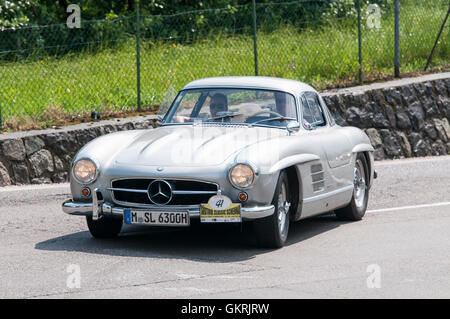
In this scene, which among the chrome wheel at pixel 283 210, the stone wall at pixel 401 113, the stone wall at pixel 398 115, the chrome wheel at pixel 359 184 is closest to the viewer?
the chrome wheel at pixel 283 210

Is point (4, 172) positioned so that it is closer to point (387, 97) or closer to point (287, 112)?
point (287, 112)

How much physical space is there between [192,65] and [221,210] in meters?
9.17

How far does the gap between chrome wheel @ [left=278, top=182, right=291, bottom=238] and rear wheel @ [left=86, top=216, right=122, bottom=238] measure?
146cm

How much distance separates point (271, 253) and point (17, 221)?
3.09 metres

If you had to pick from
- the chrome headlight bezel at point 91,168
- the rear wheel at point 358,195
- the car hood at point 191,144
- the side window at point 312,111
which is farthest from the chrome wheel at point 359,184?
the chrome headlight bezel at point 91,168

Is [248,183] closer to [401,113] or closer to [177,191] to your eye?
[177,191]

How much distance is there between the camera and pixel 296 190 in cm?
790

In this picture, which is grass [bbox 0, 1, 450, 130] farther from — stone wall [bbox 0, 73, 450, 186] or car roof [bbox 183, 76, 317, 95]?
car roof [bbox 183, 76, 317, 95]

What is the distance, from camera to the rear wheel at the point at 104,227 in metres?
7.97

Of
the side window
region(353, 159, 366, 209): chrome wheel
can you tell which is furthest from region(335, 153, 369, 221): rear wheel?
the side window

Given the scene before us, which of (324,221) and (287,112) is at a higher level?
(287,112)

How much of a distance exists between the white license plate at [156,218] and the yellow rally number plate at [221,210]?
167 millimetres

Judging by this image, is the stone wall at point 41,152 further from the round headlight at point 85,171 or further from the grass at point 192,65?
the round headlight at point 85,171
